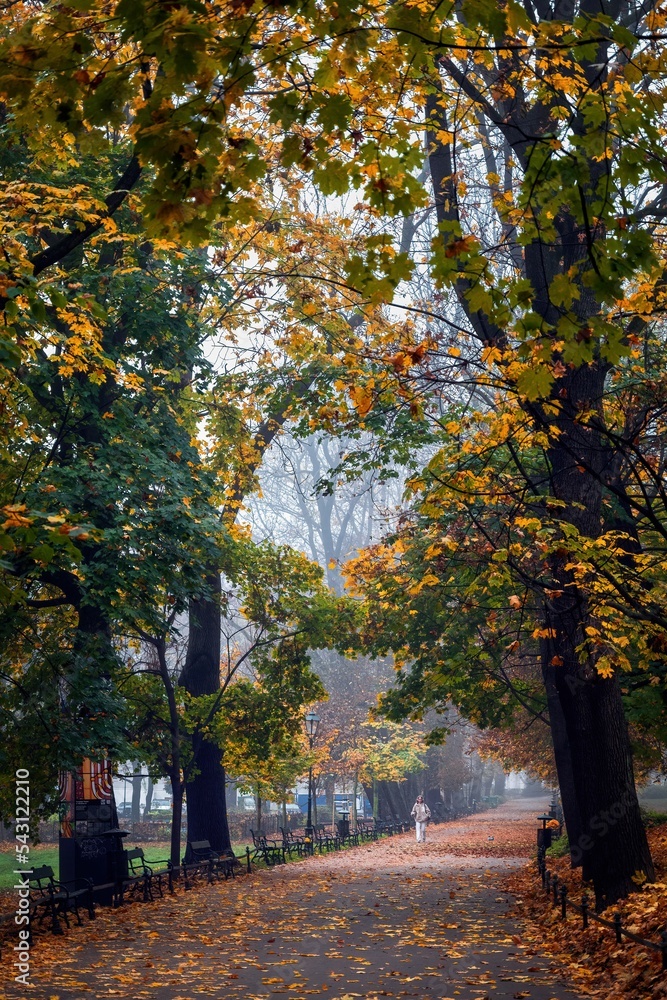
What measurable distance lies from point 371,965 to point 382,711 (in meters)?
12.0

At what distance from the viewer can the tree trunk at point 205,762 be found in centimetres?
2516

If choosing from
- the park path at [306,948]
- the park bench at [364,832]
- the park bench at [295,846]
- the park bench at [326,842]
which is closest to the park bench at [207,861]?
the park path at [306,948]

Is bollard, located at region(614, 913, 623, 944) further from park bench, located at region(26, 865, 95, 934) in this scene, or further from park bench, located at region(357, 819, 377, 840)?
park bench, located at region(357, 819, 377, 840)

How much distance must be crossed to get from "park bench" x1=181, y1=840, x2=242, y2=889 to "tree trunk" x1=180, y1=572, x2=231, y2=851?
64cm

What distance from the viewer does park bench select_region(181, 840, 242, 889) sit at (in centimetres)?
2212

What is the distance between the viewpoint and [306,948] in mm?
12344

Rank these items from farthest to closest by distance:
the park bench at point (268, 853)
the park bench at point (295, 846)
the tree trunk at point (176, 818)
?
the park bench at point (295, 846) < the park bench at point (268, 853) < the tree trunk at point (176, 818)

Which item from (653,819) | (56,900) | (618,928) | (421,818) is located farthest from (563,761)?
(421,818)

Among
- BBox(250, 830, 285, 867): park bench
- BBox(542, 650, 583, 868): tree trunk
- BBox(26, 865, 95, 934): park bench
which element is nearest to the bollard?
BBox(26, 865, 95, 934): park bench

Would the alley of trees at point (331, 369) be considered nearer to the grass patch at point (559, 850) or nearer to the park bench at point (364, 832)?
the grass patch at point (559, 850)

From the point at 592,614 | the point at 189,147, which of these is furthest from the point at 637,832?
the point at 189,147

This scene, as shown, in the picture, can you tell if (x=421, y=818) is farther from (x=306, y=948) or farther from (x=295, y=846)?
(x=306, y=948)

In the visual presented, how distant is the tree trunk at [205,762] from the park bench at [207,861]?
25.4 inches

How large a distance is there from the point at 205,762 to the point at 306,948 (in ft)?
43.4
